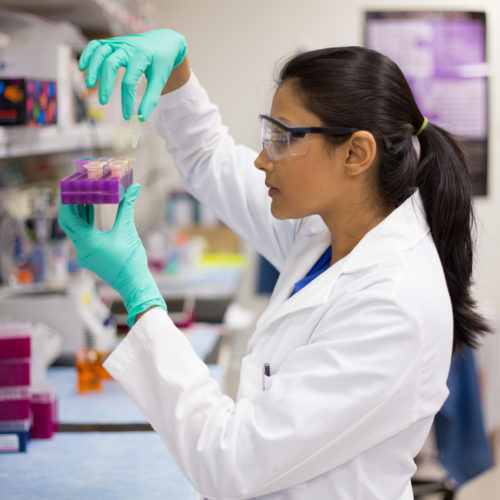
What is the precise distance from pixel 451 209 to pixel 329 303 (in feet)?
1.07

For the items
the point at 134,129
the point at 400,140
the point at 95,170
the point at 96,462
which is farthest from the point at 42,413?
the point at 400,140

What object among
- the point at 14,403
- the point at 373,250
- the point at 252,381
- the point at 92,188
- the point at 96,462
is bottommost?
the point at 96,462

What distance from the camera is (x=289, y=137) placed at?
125 cm

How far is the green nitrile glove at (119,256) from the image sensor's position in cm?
125

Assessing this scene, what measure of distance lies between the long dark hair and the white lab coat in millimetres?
53

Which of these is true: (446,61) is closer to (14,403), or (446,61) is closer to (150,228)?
(150,228)

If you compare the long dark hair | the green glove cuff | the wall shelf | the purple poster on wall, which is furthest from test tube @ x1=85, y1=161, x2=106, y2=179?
the purple poster on wall

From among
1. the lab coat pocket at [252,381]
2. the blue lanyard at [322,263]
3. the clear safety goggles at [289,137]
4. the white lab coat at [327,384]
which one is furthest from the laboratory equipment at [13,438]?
the clear safety goggles at [289,137]

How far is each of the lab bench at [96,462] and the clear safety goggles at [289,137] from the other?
705mm

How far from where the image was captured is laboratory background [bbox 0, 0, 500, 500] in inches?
62.6

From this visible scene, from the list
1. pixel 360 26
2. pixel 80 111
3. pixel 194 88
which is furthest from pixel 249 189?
pixel 360 26

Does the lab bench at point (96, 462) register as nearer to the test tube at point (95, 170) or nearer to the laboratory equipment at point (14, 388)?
the laboratory equipment at point (14, 388)

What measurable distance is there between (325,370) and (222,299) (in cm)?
207

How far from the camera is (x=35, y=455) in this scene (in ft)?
5.14
